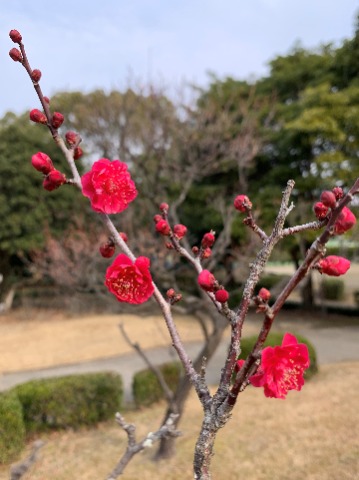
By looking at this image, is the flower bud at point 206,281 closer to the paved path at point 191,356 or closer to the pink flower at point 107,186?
the pink flower at point 107,186

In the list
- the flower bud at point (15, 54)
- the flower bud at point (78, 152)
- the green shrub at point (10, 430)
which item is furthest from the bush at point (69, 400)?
the flower bud at point (15, 54)

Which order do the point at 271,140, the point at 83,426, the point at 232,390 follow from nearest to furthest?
the point at 232,390
the point at 83,426
the point at 271,140

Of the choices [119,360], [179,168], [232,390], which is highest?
[179,168]

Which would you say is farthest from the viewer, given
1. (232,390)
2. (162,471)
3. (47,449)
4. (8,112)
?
(8,112)

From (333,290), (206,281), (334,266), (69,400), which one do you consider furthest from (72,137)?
(333,290)

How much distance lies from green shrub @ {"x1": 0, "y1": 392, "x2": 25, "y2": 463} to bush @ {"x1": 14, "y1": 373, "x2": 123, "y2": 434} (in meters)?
0.67

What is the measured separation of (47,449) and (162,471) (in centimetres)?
189

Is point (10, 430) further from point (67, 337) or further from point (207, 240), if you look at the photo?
point (67, 337)

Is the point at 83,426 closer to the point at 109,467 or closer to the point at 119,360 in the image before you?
the point at 109,467

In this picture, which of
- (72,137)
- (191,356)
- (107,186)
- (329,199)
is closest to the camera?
(329,199)

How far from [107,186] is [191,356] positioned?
10.8 m

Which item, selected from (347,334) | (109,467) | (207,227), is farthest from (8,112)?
(109,467)

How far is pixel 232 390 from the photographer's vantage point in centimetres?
139

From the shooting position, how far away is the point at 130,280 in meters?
1.36
